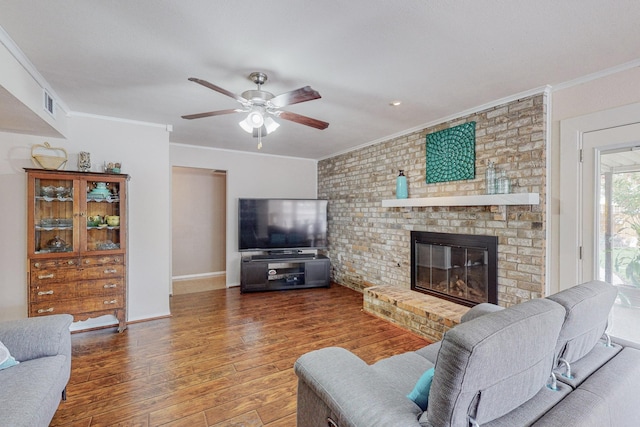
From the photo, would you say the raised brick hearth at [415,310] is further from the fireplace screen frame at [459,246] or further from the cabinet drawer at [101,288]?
the cabinet drawer at [101,288]

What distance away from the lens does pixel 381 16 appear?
1610mm

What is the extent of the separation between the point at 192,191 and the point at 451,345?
5.82m

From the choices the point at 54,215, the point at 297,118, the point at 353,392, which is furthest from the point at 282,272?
the point at 353,392

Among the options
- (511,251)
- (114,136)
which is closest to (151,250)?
(114,136)

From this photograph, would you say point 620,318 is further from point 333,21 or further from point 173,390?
point 173,390

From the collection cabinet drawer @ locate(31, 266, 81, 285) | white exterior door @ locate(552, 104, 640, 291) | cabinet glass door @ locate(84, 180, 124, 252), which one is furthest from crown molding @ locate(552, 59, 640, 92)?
cabinet drawer @ locate(31, 266, 81, 285)

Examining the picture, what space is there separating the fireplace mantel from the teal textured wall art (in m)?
0.27

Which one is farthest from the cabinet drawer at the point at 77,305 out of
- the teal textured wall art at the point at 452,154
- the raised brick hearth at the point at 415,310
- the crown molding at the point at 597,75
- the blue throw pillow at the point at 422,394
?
the crown molding at the point at 597,75

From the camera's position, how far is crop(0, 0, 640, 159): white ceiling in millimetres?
1565

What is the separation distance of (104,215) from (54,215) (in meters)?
0.42

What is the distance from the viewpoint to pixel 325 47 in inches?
75.4

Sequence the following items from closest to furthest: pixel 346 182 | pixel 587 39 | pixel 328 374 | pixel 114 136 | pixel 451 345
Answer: pixel 451 345 → pixel 328 374 → pixel 587 39 → pixel 114 136 → pixel 346 182

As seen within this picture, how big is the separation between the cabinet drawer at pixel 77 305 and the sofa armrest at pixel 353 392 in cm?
271

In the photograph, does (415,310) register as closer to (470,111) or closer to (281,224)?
(470,111)
